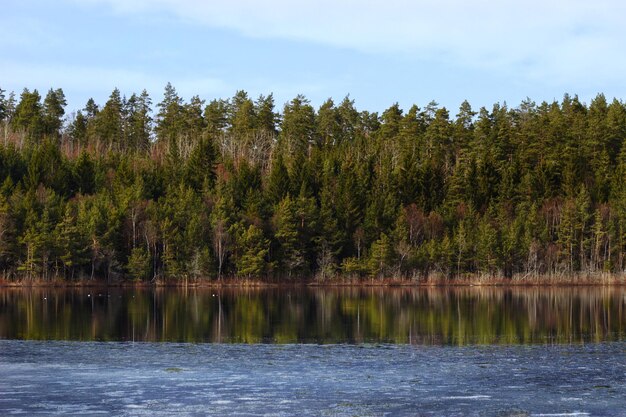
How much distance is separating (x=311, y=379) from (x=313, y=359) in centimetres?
538

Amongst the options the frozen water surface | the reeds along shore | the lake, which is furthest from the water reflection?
the reeds along shore

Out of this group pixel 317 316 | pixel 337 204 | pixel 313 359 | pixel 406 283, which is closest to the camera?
pixel 313 359

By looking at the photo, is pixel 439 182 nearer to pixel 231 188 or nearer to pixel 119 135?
pixel 231 188

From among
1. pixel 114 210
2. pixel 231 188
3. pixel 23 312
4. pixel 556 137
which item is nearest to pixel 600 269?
pixel 556 137

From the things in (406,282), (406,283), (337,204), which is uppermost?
(337,204)

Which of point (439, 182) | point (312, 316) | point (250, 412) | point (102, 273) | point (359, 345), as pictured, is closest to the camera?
point (250, 412)

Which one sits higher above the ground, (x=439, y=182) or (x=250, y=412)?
(x=439, y=182)

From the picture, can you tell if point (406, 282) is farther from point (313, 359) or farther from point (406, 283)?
point (313, 359)

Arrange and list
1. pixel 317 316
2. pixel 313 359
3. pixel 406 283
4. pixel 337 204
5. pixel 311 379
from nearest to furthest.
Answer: pixel 311 379
pixel 313 359
pixel 317 316
pixel 406 283
pixel 337 204

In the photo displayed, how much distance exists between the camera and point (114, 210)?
98.2 meters

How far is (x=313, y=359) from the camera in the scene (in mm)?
34219

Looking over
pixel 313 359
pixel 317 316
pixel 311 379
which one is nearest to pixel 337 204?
pixel 317 316

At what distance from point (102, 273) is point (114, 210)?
675 cm

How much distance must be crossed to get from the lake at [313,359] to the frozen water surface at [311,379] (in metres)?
0.05
